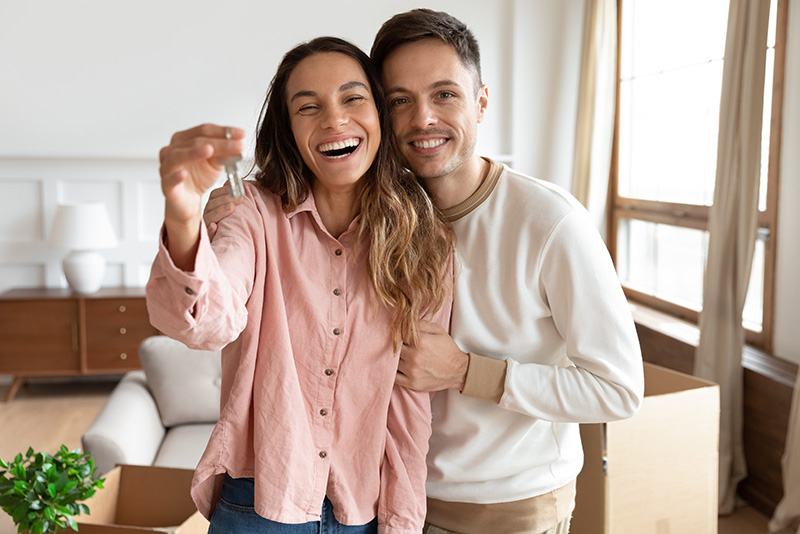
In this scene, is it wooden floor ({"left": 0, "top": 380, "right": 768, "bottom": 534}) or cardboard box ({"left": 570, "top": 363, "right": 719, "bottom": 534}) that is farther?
wooden floor ({"left": 0, "top": 380, "right": 768, "bottom": 534})

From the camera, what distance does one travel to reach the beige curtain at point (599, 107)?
4871mm

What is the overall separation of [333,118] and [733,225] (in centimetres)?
248

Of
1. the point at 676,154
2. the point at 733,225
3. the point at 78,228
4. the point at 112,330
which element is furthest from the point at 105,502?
the point at 676,154

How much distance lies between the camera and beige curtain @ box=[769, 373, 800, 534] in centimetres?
272

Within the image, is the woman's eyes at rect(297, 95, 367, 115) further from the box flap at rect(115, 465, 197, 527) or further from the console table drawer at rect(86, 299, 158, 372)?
the console table drawer at rect(86, 299, 158, 372)

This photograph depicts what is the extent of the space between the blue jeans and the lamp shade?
3.89 metres

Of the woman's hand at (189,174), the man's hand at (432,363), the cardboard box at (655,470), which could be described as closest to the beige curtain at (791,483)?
the cardboard box at (655,470)

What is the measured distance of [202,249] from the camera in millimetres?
957

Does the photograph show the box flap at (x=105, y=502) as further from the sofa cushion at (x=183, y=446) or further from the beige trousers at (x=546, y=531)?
the beige trousers at (x=546, y=531)

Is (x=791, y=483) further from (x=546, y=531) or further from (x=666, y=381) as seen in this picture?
(x=546, y=531)

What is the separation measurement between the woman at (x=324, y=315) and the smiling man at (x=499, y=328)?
0.07 meters

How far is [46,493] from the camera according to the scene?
1689 mm

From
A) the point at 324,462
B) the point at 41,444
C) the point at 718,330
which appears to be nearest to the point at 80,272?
the point at 41,444

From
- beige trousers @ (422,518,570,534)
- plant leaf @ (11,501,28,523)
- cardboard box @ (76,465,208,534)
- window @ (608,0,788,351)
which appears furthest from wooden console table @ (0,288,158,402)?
beige trousers @ (422,518,570,534)
